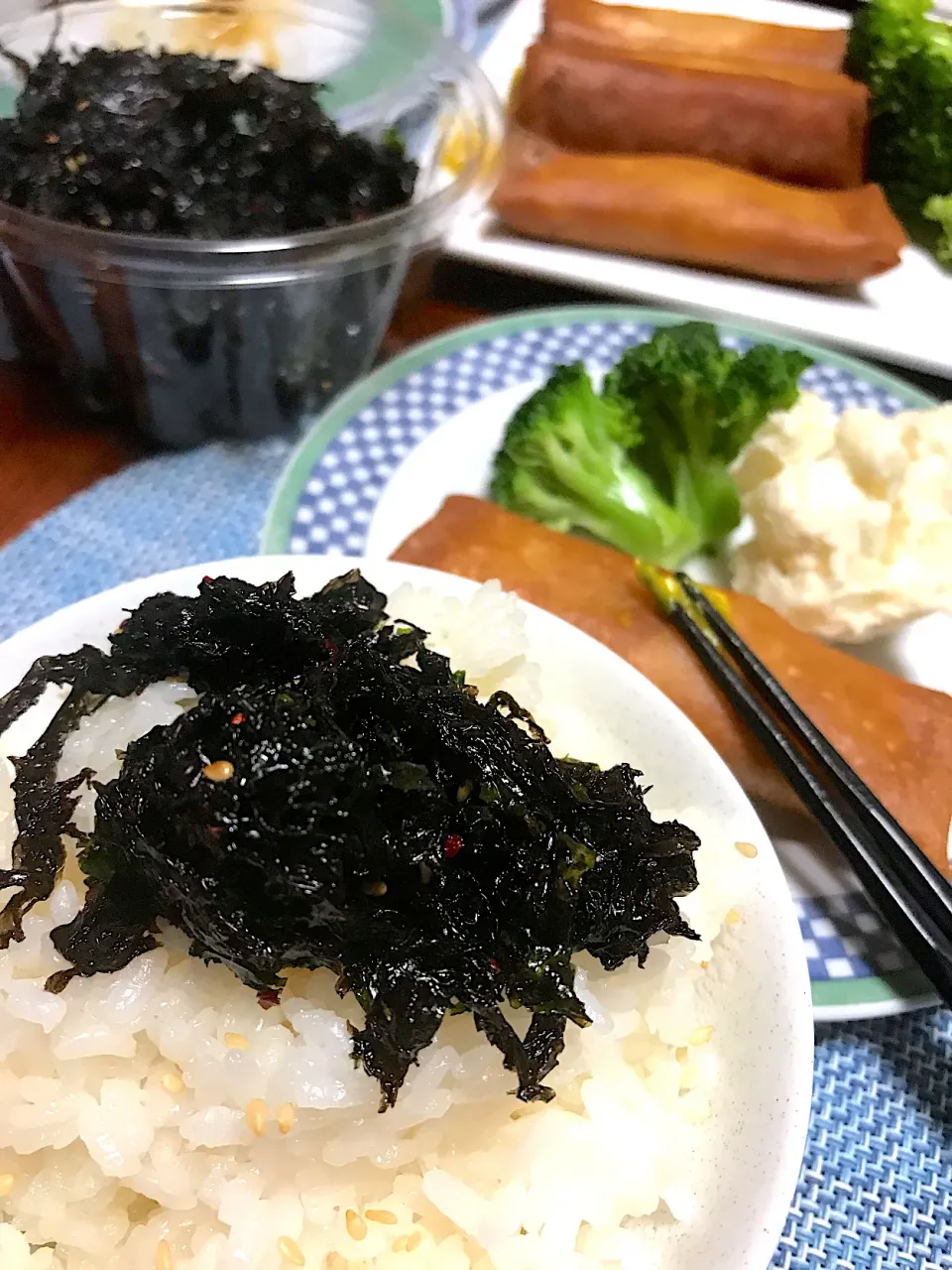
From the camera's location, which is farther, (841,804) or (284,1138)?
(841,804)

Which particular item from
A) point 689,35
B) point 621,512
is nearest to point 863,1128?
point 621,512

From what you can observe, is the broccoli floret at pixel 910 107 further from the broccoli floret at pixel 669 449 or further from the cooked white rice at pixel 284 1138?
the cooked white rice at pixel 284 1138

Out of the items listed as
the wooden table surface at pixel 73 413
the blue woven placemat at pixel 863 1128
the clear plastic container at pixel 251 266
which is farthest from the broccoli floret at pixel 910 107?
the blue woven placemat at pixel 863 1128

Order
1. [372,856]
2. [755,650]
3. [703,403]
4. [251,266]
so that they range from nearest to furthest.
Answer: [372,856] → [755,650] → [251,266] → [703,403]

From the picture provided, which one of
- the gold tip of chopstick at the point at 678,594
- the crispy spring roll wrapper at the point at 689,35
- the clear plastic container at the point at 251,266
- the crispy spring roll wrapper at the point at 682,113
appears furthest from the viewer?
the crispy spring roll wrapper at the point at 689,35

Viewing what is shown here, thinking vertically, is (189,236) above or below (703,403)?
above

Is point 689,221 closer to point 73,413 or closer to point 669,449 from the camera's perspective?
point 669,449
